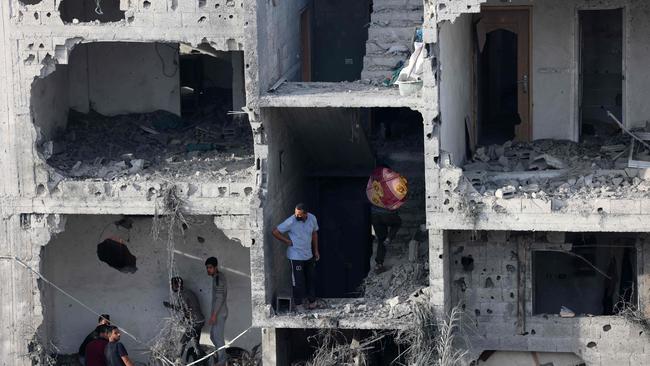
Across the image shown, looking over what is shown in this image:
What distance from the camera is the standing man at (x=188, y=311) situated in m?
28.6

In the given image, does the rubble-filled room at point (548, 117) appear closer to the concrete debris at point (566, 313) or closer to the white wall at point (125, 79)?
the concrete debris at point (566, 313)

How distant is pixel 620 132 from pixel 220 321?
634 centimetres

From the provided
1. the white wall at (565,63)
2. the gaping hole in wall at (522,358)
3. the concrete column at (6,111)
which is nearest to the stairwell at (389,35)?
the white wall at (565,63)

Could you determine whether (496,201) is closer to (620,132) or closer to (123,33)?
(620,132)

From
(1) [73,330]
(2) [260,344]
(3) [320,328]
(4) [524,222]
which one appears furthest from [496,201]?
(1) [73,330]

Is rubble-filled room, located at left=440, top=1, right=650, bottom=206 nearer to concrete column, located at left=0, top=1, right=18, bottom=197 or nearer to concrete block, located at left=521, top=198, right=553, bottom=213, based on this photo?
concrete block, located at left=521, top=198, right=553, bottom=213

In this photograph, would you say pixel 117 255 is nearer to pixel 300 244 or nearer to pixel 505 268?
pixel 300 244

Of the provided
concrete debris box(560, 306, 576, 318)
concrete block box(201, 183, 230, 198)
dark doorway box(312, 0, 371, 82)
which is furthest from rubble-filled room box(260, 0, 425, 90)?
concrete debris box(560, 306, 576, 318)

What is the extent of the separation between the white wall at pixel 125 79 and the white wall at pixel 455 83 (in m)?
4.37

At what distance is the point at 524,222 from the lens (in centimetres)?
2616

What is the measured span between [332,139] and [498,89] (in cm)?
446

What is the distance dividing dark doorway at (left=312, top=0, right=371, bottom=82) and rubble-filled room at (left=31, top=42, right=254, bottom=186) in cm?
164

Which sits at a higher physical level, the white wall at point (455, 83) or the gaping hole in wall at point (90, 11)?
the gaping hole in wall at point (90, 11)

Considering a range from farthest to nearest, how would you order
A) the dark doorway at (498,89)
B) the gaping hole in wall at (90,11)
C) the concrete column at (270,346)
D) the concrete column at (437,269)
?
1. the dark doorway at (498,89)
2. the gaping hole in wall at (90,11)
3. the concrete column at (270,346)
4. the concrete column at (437,269)
